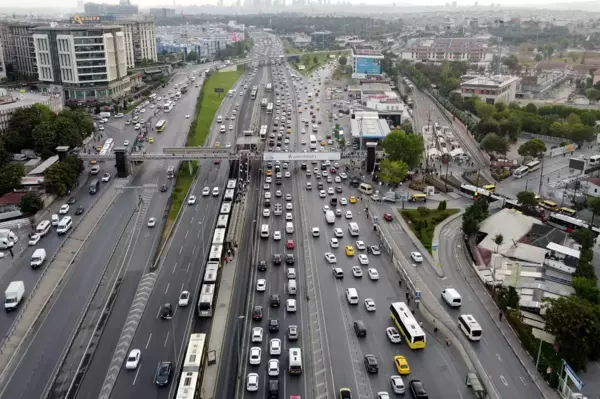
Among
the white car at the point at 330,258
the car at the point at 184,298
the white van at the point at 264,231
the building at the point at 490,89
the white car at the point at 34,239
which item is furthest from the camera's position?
the building at the point at 490,89

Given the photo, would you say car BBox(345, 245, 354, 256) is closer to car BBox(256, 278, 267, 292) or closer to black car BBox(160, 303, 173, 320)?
car BBox(256, 278, 267, 292)

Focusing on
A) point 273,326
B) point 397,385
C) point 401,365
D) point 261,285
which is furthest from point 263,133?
point 397,385

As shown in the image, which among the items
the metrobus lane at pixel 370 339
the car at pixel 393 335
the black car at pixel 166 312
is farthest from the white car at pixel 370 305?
the black car at pixel 166 312

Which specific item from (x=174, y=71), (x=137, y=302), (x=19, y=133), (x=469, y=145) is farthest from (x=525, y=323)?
(x=174, y=71)

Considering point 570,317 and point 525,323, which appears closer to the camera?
point 570,317

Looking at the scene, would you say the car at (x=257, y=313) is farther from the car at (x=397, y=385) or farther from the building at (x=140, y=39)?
the building at (x=140, y=39)

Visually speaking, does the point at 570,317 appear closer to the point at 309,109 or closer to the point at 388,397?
the point at 388,397
